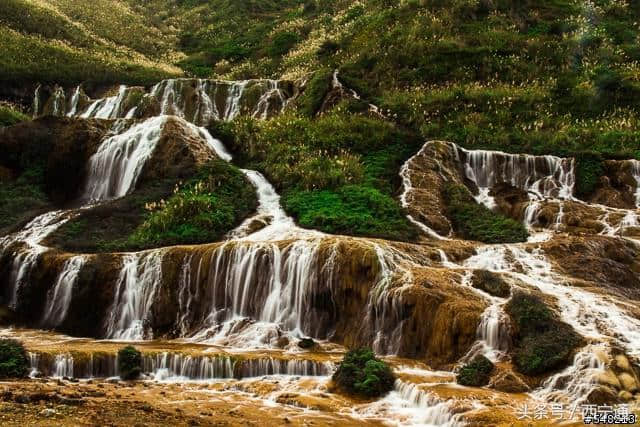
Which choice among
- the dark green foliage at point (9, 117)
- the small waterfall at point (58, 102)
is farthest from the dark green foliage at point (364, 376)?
the small waterfall at point (58, 102)

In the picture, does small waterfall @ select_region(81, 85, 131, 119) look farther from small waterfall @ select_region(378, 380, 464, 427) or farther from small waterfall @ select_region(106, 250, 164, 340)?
small waterfall @ select_region(378, 380, 464, 427)

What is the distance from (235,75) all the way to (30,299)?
35485mm

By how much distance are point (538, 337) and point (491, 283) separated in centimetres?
283

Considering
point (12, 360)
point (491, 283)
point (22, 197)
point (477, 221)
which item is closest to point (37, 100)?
point (22, 197)

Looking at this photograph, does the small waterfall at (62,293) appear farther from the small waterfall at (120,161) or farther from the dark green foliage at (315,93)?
the dark green foliage at (315,93)

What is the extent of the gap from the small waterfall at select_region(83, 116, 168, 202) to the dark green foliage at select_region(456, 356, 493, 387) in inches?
708

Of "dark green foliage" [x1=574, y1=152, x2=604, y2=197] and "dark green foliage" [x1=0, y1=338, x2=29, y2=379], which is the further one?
"dark green foliage" [x1=574, y1=152, x2=604, y2=197]

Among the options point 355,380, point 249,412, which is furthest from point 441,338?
point 249,412

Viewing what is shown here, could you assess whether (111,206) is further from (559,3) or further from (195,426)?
(559,3)

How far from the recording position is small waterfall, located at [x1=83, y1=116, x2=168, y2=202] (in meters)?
27.0

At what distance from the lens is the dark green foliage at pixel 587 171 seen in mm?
25719

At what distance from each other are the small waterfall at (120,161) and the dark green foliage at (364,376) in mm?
16415

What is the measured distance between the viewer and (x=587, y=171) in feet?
85.8

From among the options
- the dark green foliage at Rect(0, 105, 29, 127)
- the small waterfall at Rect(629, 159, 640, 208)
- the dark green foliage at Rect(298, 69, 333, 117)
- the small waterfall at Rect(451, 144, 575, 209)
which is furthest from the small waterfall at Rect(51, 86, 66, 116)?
the small waterfall at Rect(629, 159, 640, 208)
